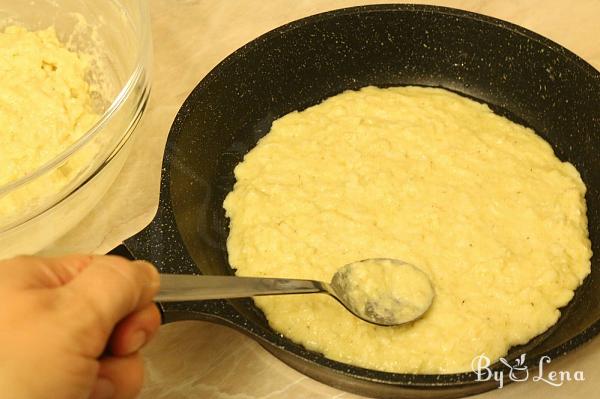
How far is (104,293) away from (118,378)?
0.12 m

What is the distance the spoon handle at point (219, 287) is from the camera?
754mm

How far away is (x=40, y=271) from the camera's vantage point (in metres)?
0.61

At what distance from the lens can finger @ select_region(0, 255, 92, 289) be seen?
59 centimetres

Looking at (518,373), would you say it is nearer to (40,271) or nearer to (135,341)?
(135,341)

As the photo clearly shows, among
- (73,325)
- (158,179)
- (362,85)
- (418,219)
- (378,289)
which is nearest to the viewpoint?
(73,325)

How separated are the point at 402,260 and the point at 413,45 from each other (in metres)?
0.60

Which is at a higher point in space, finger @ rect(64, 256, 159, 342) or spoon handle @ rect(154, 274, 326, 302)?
spoon handle @ rect(154, 274, 326, 302)

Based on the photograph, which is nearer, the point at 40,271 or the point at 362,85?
the point at 40,271

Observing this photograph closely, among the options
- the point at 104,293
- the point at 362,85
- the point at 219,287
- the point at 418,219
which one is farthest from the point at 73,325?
the point at 362,85

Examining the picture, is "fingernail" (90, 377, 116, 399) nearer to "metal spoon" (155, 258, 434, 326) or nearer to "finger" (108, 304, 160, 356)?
"finger" (108, 304, 160, 356)

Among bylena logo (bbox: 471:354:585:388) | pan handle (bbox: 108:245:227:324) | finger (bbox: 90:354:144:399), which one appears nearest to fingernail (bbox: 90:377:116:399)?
finger (bbox: 90:354:144:399)

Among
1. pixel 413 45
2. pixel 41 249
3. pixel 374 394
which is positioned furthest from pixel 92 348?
pixel 413 45

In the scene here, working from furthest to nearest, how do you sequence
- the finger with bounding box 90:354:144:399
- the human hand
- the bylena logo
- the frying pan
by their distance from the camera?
the frying pan < the bylena logo < the finger with bounding box 90:354:144:399 < the human hand

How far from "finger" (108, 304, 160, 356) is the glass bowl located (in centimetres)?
43
